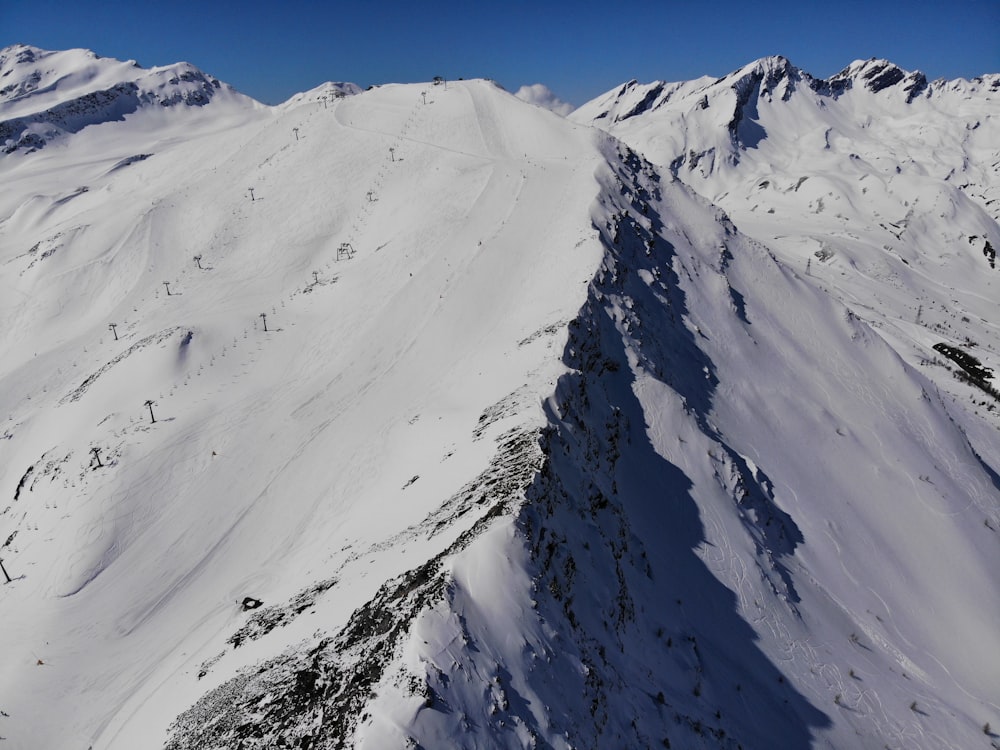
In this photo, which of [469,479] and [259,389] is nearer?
[469,479]

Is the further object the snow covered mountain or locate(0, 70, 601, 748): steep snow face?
locate(0, 70, 601, 748): steep snow face

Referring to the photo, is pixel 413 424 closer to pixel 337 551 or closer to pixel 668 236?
pixel 337 551

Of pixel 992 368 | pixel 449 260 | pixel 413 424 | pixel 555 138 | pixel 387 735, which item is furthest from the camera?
pixel 992 368

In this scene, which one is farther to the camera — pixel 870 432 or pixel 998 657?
pixel 870 432

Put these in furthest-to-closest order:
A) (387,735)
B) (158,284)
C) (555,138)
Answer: (555,138), (158,284), (387,735)

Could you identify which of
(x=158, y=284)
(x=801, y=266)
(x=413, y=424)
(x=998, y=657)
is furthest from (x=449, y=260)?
(x=801, y=266)

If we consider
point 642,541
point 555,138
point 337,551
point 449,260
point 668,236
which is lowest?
point 642,541

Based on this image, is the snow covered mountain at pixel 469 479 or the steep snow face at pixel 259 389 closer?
the snow covered mountain at pixel 469 479

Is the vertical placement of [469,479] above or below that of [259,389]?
below
